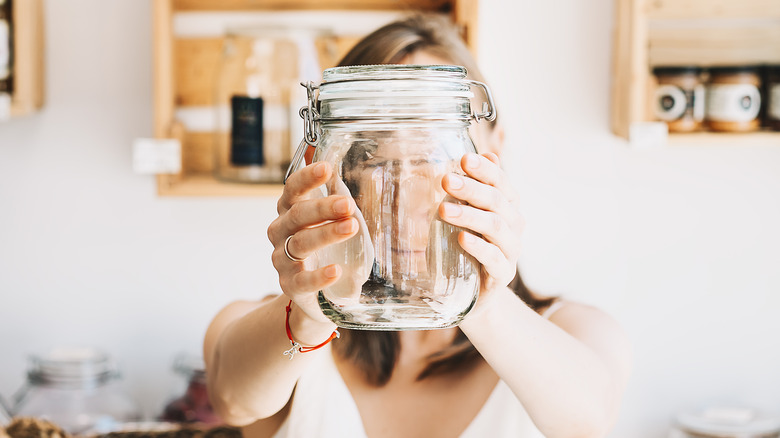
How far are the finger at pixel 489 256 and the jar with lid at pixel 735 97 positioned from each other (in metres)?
1.14

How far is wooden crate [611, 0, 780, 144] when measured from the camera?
5.54 feet

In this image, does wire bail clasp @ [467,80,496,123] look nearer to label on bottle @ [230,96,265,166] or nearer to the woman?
the woman

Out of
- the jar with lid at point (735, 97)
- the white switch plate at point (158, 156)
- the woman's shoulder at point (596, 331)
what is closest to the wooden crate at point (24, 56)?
the white switch plate at point (158, 156)

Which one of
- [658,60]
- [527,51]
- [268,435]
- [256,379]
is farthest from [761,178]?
[256,379]

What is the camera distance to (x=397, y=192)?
0.52 meters

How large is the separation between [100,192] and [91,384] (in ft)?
1.50

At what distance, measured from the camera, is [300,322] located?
0.64 metres

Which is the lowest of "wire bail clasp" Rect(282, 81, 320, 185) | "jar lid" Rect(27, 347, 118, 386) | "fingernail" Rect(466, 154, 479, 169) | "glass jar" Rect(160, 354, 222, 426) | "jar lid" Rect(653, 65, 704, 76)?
"glass jar" Rect(160, 354, 222, 426)

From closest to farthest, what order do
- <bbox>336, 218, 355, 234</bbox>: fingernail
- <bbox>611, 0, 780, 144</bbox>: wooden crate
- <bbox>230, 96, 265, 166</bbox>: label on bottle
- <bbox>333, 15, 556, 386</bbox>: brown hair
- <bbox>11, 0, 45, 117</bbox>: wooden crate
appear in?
<bbox>336, 218, 355, 234</bbox>: fingernail
<bbox>333, 15, 556, 386</bbox>: brown hair
<bbox>230, 96, 265, 166</bbox>: label on bottle
<bbox>11, 0, 45, 117</bbox>: wooden crate
<bbox>611, 0, 780, 144</bbox>: wooden crate

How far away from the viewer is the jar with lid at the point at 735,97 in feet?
4.93

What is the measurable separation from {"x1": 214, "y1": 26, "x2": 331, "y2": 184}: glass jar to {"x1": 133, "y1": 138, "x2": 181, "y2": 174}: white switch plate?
10cm

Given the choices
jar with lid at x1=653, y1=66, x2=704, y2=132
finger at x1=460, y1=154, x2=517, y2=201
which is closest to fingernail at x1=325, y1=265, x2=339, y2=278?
finger at x1=460, y1=154, x2=517, y2=201

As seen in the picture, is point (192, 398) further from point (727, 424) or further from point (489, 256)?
point (489, 256)

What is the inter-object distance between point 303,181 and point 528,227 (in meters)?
1.30
